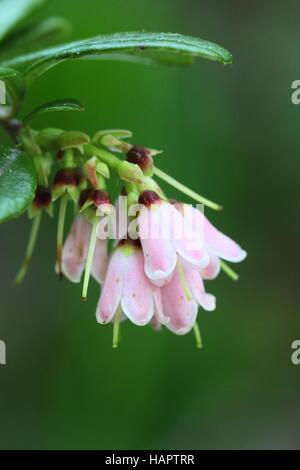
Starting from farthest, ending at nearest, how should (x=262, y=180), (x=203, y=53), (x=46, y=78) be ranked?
(x=262, y=180)
(x=46, y=78)
(x=203, y=53)

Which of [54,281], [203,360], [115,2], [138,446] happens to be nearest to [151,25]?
[115,2]

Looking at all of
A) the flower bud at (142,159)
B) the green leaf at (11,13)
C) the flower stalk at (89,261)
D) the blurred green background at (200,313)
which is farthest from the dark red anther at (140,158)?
the blurred green background at (200,313)

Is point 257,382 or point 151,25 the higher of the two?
point 151,25

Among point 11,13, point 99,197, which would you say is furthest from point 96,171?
→ point 11,13

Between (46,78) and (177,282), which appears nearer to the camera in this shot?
(177,282)

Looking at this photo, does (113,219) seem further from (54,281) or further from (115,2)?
(115,2)

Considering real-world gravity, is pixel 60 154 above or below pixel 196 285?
above

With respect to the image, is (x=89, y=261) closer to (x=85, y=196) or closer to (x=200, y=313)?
Answer: (x=85, y=196)
